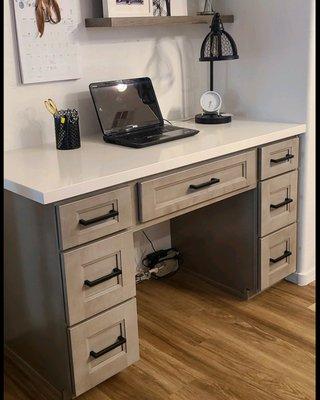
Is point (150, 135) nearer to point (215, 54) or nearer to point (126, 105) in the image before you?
point (126, 105)

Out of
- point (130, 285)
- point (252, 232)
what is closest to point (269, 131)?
point (252, 232)

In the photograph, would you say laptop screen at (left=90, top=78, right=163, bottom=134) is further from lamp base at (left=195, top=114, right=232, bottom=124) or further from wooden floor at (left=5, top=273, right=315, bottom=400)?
wooden floor at (left=5, top=273, right=315, bottom=400)

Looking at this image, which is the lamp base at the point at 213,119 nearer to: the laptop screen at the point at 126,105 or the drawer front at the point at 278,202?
the laptop screen at the point at 126,105

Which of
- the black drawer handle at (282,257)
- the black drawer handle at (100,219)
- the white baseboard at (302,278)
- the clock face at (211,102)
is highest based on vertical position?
the clock face at (211,102)

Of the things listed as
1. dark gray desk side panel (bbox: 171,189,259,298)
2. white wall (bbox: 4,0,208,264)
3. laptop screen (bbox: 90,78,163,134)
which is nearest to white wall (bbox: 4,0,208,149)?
white wall (bbox: 4,0,208,264)

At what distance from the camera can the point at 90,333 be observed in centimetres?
155

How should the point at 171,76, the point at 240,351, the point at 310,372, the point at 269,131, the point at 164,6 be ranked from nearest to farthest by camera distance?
the point at 310,372
the point at 240,351
the point at 269,131
the point at 164,6
the point at 171,76

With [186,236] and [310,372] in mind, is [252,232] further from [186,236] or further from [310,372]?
[310,372]

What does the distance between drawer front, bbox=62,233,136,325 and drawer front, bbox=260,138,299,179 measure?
741 mm

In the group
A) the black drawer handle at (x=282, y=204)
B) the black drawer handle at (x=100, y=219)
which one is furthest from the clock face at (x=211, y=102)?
the black drawer handle at (x=100, y=219)

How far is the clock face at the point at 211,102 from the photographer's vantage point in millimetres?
2268

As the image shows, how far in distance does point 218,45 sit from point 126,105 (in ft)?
1.69

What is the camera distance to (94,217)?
57.7 inches

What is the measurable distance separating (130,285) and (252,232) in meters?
0.73
